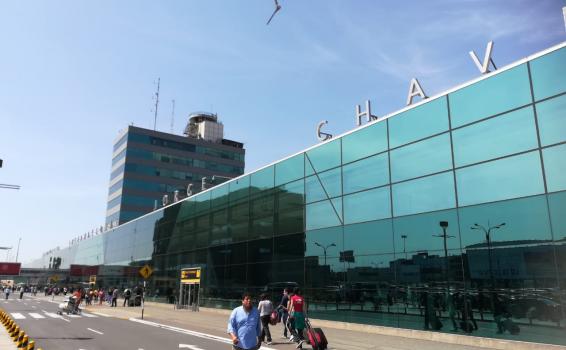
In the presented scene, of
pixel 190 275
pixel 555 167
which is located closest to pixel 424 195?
pixel 555 167

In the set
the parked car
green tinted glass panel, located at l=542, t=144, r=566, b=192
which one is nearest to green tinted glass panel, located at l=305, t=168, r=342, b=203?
the parked car

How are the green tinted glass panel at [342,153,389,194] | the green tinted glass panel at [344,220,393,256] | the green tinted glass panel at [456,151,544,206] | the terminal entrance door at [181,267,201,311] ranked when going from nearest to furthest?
the green tinted glass panel at [456,151,544,206] → the green tinted glass panel at [344,220,393,256] → the green tinted glass panel at [342,153,389,194] → the terminal entrance door at [181,267,201,311]

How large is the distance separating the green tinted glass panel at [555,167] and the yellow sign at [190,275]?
29.4m

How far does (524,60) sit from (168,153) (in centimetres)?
8158

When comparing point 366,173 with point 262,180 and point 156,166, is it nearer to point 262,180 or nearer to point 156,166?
point 262,180

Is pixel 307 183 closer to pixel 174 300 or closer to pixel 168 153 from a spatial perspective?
pixel 174 300

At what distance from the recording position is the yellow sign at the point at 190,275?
3791cm

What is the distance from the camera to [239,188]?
34375mm

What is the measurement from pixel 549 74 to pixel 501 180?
13.5ft

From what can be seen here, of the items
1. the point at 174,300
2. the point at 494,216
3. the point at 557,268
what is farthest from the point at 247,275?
the point at 557,268

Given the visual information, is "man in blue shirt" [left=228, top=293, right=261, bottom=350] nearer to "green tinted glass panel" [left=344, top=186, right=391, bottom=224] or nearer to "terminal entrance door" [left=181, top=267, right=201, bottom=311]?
"green tinted glass panel" [left=344, top=186, right=391, bottom=224]

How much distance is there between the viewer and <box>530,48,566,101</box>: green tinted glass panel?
591 inches

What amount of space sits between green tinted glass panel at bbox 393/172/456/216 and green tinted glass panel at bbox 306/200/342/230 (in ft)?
13.6

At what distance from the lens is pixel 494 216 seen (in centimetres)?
1653
